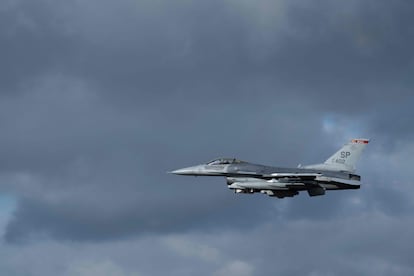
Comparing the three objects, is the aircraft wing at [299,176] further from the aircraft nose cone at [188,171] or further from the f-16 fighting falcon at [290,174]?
the aircraft nose cone at [188,171]

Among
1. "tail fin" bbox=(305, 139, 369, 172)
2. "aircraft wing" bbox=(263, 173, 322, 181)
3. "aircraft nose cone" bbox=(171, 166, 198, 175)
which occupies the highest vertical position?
"tail fin" bbox=(305, 139, 369, 172)

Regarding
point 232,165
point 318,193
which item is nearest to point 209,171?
point 232,165

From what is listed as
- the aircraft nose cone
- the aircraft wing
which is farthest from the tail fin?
the aircraft nose cone

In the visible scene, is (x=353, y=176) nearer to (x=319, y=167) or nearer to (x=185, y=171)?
(x=319, y=167)

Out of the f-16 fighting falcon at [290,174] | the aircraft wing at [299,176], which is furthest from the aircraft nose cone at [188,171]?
the aircraft wing at [299,176]

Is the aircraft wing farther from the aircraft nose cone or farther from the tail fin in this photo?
the aircraft nose cone

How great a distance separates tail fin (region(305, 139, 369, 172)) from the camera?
12238cm

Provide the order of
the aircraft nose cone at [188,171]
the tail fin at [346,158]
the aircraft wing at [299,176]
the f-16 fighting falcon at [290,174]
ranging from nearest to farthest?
the aircraft wing at [299,176] < the f-16 fighting falcon at [290,174] < the aircraft nose cone at [188,171] < the tail fin at [346,158]

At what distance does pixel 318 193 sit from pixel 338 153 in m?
5.23

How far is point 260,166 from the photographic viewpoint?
12244 cm

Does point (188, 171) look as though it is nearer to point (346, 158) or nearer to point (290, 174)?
point (290, 174)

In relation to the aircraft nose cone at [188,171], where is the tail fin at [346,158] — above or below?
above

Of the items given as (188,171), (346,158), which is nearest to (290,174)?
(346,158)

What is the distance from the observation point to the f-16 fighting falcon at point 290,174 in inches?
4675
